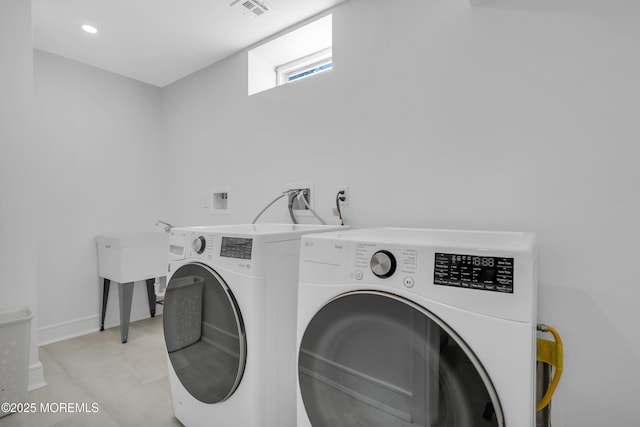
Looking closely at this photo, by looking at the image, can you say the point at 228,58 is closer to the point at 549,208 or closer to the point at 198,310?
the point at 198,310

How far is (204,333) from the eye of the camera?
4.08 ft

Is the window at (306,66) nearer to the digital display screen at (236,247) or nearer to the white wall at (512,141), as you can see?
the white wall at (512,141)

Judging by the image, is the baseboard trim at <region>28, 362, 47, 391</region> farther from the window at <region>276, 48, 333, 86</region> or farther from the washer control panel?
the window at <region>276, 48, 333, 86</region>

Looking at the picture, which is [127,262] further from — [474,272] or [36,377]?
[474,272]

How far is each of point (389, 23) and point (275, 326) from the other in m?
1.48

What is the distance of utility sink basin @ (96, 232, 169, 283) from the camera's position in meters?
2.29

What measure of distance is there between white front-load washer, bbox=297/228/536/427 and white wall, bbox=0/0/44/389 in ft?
5.66

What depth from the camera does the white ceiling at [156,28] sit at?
1756mm

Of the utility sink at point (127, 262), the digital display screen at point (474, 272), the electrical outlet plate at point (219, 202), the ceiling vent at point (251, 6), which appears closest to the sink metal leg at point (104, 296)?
the utility sink at point (127, 262)

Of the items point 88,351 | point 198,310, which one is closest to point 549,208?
point 198,310

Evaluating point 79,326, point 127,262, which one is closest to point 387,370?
point 127,262

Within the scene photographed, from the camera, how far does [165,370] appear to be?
1.92 metres

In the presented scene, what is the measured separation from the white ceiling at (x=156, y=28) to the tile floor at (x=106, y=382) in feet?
6.84

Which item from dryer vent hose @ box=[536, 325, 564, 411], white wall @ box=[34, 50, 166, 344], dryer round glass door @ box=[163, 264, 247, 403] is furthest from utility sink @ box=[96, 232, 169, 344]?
dryer vent hose @ box=[536, 325, 564, 411]
